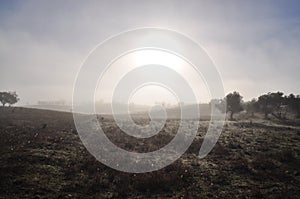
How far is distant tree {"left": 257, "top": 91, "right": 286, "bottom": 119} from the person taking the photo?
79750 millimetres

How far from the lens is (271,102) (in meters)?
81.1

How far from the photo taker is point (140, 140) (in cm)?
3098

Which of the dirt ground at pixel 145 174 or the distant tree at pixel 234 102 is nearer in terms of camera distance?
the dirt ground at pixel 145 174

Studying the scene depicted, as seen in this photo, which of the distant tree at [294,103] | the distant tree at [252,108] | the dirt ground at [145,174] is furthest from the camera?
the distant tree at [252,108]

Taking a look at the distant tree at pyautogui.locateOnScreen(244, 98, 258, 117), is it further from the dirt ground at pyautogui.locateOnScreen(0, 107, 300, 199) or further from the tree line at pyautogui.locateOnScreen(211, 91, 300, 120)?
the dirt ground at pyautogui.locateOnScreen(0, 107, 300, 199)

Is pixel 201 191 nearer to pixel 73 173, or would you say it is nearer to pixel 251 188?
pixel 251 188

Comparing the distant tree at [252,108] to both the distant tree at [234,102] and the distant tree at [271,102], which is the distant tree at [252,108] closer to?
the distant tree at [271,102]

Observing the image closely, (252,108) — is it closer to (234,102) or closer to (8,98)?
(234,102)

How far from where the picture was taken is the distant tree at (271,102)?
79750mm

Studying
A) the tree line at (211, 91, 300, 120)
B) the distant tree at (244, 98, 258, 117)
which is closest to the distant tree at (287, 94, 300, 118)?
the tree line at (211, 91, 300, 120)

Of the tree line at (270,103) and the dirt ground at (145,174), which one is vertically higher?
the tree line at (270,103)

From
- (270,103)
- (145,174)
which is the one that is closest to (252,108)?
(270,103)

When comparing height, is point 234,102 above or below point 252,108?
above

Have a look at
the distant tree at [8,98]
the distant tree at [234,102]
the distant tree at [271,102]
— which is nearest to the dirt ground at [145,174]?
the distant tree at [234,102]
